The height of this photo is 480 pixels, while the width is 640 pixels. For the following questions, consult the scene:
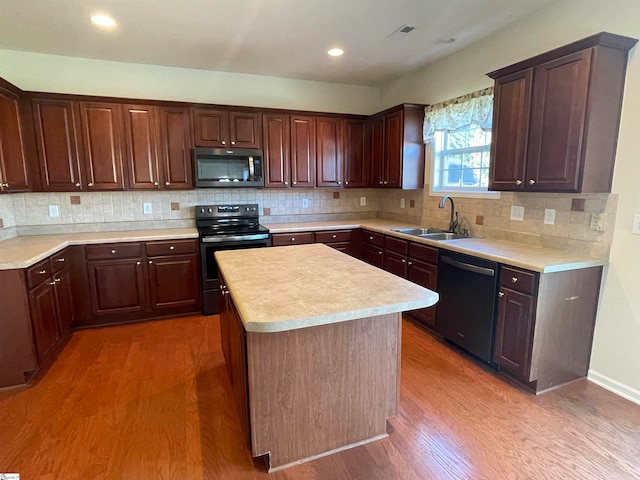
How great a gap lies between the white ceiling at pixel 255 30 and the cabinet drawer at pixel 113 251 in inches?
71.9

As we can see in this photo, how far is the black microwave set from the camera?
12.3 ft

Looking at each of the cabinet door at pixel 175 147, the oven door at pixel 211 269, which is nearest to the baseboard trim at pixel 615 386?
the oven door at pixel 211 269

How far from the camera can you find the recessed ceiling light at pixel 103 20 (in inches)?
105

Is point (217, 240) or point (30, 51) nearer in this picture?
point (30, 51)

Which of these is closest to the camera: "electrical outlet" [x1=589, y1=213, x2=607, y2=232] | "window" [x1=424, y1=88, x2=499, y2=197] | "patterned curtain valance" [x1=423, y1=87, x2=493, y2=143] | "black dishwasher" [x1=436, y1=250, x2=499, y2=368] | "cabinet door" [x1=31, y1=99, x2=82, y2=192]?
"electrical outlet" [x1=589, y1=213, x2=607, y2=232]

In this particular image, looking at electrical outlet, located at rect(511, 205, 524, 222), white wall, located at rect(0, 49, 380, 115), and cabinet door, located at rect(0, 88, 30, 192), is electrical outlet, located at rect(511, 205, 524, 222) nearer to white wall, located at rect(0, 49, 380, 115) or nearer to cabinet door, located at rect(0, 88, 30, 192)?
white wall, located at rect(0, 49, 380, 115)

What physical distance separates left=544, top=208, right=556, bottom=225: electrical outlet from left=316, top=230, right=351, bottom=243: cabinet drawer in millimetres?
2075

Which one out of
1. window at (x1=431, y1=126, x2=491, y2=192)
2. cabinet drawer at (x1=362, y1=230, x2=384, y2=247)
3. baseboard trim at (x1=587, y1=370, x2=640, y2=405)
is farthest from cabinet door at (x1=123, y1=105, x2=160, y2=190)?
baseboard trim at (x1=587, y1=370, x2=640, y2=405)

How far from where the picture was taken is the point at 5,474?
1.71 metres

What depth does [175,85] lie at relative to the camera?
3.92m

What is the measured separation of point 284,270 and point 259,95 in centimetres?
295

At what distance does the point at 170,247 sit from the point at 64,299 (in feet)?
3.17

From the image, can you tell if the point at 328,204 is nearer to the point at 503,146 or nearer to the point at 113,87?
the point at 503,146

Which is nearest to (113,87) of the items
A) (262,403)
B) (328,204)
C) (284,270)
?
(328,204)
